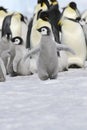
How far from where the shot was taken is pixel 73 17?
9.91 m

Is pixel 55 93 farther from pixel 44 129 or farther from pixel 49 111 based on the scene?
pixel 44 129

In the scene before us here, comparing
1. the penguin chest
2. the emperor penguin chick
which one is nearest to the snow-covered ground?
the penguin chest

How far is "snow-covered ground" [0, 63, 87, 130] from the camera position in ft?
11.5

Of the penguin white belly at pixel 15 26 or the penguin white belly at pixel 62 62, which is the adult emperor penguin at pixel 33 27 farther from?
the penguin white belly at pixel 62 62

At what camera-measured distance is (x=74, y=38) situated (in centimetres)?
968

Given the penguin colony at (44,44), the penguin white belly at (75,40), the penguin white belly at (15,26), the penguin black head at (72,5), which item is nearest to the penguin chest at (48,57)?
the penguin colony at (44,44)

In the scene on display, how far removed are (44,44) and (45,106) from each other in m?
2.54

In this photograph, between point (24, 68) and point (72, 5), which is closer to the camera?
point (24, 68)

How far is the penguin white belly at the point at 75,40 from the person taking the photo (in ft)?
31.3

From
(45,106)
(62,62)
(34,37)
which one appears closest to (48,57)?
(62,62)

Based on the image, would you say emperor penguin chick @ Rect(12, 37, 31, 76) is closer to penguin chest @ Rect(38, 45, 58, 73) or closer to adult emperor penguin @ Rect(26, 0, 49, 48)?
adult emperor penguin @ Rect(26, 0, 49, 48)

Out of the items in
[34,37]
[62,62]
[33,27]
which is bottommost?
[62,62]

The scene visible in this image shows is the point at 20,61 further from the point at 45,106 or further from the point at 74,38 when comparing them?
the point at 45,106

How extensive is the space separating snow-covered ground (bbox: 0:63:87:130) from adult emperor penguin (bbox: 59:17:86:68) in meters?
3.39
